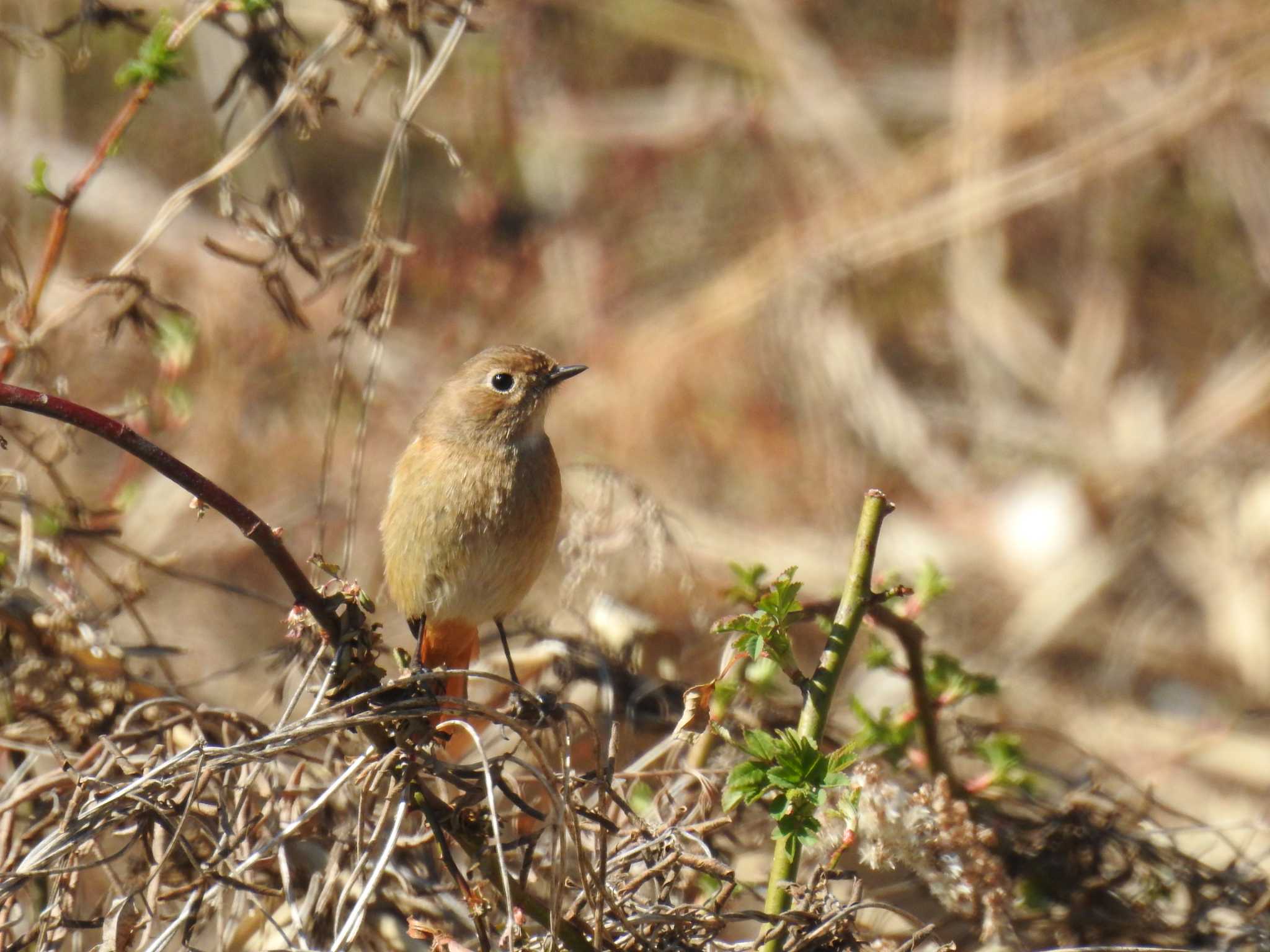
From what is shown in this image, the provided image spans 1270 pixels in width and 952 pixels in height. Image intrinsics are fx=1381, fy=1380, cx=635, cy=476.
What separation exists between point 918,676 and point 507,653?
3.35ft

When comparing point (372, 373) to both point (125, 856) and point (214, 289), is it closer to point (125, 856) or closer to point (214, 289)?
point (125, 856)

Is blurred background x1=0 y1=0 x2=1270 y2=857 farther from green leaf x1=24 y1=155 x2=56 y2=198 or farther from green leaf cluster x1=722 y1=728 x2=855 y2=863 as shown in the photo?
green leaf cluster x1=722 y1=728 x2=855 y2=863

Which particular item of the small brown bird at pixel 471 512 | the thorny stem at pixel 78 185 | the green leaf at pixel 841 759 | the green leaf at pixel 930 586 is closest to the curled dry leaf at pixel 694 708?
the green leaf at pixel 841 759

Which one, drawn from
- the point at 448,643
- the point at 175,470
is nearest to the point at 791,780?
the point at 175,470

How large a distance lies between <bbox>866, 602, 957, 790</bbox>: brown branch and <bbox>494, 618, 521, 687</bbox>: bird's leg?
88 centimetres

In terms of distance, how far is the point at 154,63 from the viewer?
2.73 m

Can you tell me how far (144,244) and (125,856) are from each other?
1.13 m

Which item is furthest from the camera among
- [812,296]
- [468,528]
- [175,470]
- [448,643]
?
[812,296]

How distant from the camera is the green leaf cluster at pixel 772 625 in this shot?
6.76ft

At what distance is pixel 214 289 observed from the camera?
22.1 feet

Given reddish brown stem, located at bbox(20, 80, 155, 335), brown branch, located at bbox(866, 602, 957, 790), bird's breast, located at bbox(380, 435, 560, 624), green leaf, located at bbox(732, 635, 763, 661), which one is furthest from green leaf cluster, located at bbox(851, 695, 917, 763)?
reddish brown stem, located at bbox(20, 80, 155, 335)

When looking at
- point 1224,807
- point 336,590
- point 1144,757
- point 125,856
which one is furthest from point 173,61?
point 1144,757

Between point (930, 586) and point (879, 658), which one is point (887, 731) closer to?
point (879, 658)

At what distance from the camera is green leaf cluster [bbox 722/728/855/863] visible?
204cm
